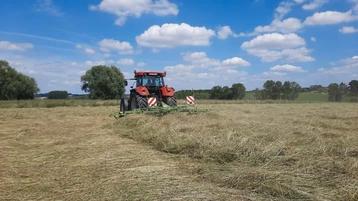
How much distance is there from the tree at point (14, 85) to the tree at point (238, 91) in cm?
3167

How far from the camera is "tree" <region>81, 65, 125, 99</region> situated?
6488cm

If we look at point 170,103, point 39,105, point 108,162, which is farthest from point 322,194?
point 39,105

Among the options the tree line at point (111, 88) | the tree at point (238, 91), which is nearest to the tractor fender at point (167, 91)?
the tree line at point (111, 88)

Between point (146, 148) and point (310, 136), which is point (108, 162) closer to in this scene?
point (146, 148)

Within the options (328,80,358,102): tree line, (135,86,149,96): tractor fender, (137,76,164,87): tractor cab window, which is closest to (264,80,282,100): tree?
(328,80,358,102): tree line

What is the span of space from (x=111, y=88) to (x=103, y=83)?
4.70ft

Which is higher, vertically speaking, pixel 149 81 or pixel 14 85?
pixel 14 85

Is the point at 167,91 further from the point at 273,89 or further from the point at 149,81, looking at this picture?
the point at 273,89

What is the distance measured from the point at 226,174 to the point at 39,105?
32232mm

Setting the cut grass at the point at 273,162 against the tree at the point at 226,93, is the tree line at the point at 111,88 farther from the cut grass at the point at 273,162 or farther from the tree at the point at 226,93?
the cut grass at the point at 273,162

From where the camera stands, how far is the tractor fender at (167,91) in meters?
19.2

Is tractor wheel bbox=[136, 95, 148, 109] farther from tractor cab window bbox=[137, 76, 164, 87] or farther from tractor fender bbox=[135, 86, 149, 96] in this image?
tractor cab window bbox=[137, 76, 164, 87]

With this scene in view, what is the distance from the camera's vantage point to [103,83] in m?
64.8

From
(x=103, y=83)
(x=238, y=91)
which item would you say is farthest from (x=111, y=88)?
(x=238, y=91)
